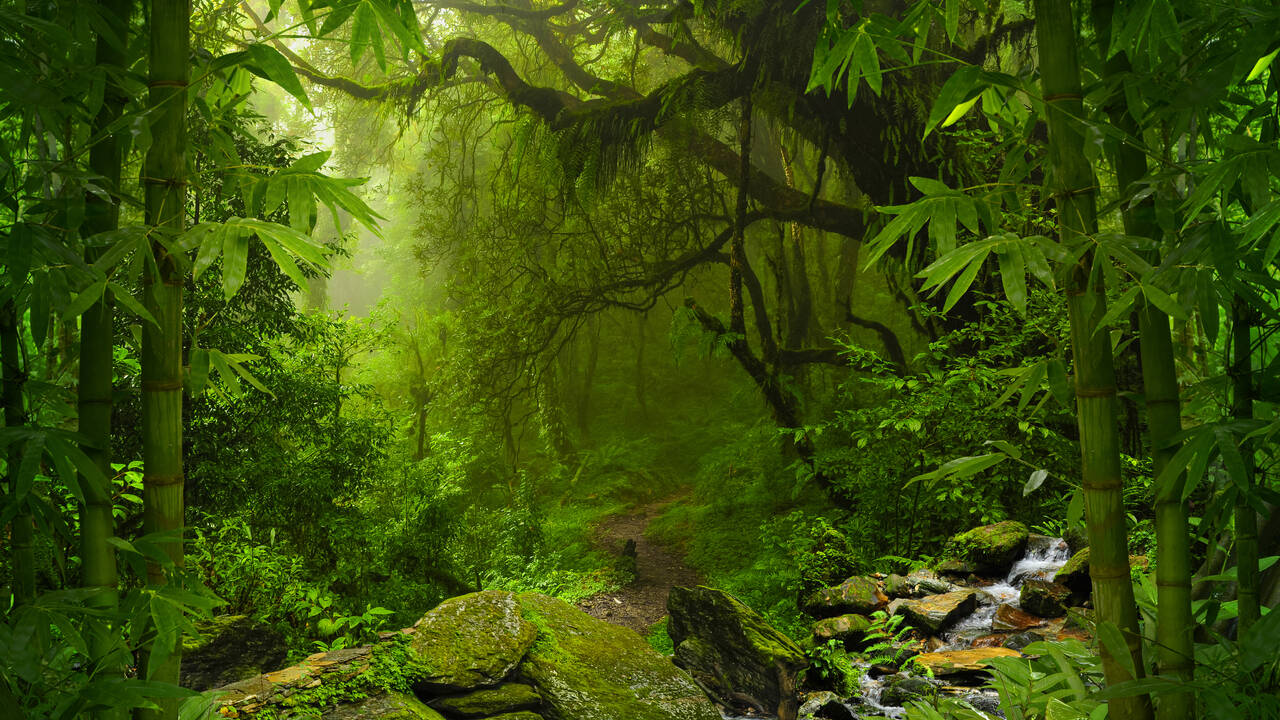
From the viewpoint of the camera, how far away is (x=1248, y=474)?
1.04 metres

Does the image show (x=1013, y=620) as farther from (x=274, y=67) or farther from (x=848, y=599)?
(x=274, y=67)

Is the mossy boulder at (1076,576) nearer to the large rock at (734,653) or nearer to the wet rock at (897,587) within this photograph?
the wet rock at (897,587)

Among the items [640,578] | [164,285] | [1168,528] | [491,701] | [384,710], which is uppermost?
[164,285]

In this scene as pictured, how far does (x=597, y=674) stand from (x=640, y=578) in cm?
342

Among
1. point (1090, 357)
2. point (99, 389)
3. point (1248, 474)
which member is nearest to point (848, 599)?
point (1248, 474)

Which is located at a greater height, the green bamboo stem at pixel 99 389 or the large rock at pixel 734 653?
the green bamboo stem at pixel 99 389

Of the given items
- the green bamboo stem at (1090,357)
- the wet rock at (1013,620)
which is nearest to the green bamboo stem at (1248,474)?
the green bamboo stem at (1090,357)

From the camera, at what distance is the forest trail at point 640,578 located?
20.3ft

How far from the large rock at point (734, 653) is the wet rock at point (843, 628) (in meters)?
0.19

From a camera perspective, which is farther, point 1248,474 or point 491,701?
point 491,701

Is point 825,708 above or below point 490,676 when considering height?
below

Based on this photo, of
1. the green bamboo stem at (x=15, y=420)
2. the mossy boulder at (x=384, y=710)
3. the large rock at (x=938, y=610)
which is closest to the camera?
the green bamboo stem at (x=15, y=420)

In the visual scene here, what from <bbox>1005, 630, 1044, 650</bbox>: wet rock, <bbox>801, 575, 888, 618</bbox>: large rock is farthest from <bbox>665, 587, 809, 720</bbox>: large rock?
<bbox>1005, 630, 1044, 650</bbox>: wet rock

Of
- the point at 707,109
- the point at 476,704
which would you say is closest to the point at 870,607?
the point at 476,704
